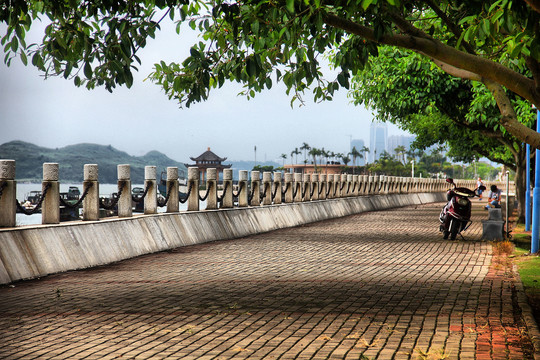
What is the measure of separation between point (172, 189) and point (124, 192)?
245 cm

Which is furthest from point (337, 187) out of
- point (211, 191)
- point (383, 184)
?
point (211, 191)

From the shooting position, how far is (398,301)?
909 cm

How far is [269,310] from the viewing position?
845 cm

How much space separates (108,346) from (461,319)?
3.68 meters

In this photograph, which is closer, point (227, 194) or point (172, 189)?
point (172, 189)

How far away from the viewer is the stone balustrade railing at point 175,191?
38.0ft

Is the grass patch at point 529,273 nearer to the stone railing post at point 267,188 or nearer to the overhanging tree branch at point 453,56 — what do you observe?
the overhanging tree branch at point 453,56

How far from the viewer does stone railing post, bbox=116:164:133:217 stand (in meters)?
14.8

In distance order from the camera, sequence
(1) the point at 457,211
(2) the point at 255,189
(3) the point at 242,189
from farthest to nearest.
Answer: (2) the point at 255,189
(3) the point at 242,189
(1) the point at 457,211

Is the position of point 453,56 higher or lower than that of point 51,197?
higher

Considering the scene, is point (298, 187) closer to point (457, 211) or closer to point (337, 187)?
point (337, 187)

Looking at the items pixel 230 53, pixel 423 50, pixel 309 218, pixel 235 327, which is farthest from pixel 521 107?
pixel 235 327

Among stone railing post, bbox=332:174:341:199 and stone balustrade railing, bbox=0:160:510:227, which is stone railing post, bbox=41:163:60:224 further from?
stone railing post, bbox=332:174:341:199

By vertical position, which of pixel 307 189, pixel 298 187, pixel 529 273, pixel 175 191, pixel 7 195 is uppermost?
pixel 7 195
